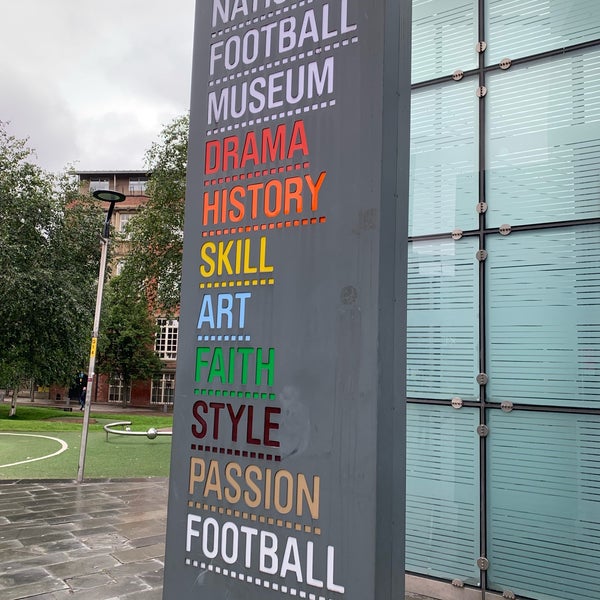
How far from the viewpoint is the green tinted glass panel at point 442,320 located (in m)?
4.95

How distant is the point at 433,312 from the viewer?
5.16 m

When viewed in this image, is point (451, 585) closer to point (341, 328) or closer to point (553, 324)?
point (553, 324)

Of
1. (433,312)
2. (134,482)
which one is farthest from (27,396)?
(433,312)

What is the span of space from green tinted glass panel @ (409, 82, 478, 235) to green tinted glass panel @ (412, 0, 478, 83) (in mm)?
168

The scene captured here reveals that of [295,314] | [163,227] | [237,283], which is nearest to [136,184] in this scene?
[163,227]

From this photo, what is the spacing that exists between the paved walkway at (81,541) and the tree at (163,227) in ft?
43.3

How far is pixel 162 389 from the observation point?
4872 cm

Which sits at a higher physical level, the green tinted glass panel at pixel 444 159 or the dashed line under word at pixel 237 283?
the green tinted glass panel at pixel 444 159

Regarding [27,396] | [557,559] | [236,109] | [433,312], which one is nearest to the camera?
[236,109]

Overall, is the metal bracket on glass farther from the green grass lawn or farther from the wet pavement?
the green grass lawn

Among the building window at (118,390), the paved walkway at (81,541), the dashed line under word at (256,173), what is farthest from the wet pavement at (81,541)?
the building window at (118,390)

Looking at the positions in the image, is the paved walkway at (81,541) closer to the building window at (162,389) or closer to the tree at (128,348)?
the tree at (128,348)

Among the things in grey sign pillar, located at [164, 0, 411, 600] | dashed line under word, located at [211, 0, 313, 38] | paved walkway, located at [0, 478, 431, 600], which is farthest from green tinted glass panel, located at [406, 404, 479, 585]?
dashed line under word, located at [211, 0, 313, 38]

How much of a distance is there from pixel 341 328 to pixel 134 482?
9084mm
